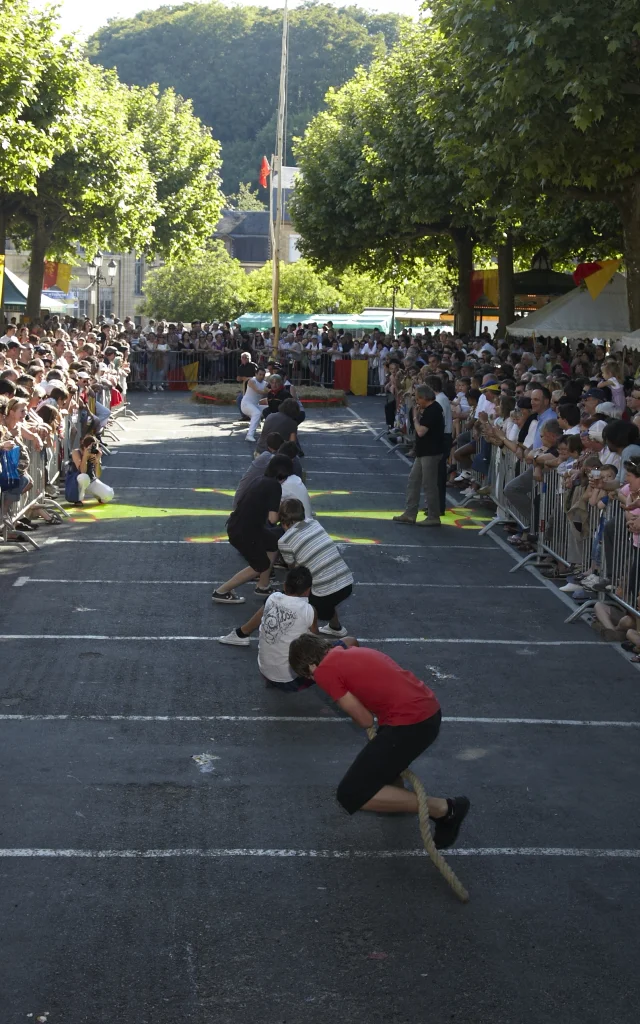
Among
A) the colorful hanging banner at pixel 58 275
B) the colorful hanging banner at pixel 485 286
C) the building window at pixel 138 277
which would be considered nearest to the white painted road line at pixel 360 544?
the colorful hanging banner at pixel 485 286

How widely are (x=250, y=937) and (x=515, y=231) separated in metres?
32.5

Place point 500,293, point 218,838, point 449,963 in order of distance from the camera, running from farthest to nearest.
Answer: point 500,293
point 218,838
point 449,963

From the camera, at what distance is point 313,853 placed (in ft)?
23.9

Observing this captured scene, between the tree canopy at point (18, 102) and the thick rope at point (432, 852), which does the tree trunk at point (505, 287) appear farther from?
the thick rope at point (432, 852)

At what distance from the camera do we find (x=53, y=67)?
105 ft

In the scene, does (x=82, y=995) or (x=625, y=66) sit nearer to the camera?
(x=82, y=995)

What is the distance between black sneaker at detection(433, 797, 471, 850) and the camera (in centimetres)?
718

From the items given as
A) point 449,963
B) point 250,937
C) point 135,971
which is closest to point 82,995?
point 135,971

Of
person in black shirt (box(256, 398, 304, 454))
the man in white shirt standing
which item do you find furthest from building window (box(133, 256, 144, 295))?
person in black shirt (box(256, 398, 304, 454))

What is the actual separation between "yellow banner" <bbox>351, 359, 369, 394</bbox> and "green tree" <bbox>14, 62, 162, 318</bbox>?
307 inches

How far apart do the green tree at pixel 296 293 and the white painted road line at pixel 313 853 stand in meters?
70.1

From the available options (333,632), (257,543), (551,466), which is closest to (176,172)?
(551,466)

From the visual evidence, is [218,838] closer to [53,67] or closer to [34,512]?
[34,512]

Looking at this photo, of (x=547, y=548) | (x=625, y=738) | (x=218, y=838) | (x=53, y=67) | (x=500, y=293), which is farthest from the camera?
(x=500, y=293)
